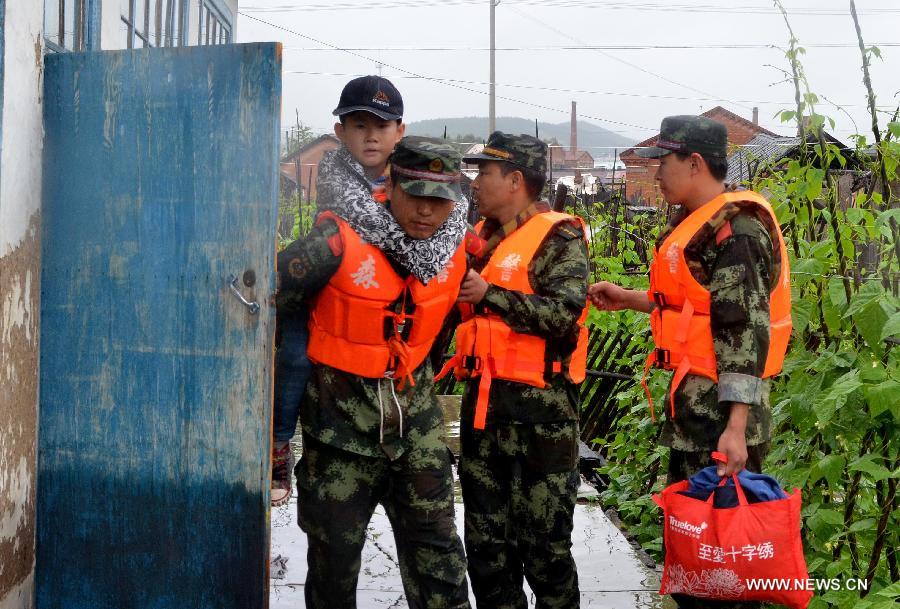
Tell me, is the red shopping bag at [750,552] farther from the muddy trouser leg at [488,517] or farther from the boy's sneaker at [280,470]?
the boy's sneaker at [280,470]

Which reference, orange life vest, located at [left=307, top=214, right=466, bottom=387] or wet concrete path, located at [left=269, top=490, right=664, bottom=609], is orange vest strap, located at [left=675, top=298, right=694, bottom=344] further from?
wet concrete path, located at [left=269, top=490, right=664, bottom=609]

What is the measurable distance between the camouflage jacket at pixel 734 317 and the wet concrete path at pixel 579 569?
1223 mm

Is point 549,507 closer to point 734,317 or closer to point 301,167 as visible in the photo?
point 734,317

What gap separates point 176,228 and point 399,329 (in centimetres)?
86

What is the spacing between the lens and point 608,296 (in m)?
4.09

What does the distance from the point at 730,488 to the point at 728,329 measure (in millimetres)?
532

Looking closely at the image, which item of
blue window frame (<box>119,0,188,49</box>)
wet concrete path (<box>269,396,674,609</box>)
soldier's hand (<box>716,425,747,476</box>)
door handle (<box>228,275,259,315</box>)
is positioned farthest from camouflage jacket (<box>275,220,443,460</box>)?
blue window frame (<box>119,0,188,49</box>)

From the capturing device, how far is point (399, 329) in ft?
10.6

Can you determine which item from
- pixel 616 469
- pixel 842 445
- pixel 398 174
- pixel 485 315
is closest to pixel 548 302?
pixel 485 315

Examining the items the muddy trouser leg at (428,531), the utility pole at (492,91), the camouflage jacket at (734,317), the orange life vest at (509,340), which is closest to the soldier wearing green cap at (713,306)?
the camouflage jacket at (734,317)

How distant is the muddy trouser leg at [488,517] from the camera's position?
12.6ft

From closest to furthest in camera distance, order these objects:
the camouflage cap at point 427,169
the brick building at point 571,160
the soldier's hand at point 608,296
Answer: the camouflage cap at point 427,169, the soldier's hand at point 608,296, the brick building at point 571,160

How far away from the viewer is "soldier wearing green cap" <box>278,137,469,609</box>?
122 inches

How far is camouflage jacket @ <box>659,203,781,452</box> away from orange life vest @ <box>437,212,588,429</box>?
21.6 inches
